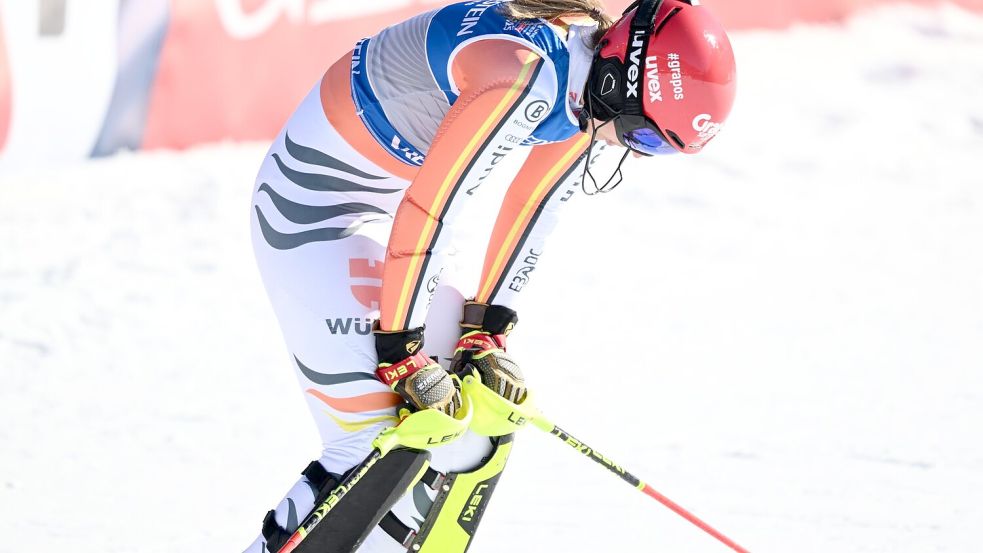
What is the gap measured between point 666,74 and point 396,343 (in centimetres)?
83

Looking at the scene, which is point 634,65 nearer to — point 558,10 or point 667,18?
point 667,18

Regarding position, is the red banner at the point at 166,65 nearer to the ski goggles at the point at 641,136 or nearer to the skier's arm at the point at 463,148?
the skier's arm at the point at 463,148

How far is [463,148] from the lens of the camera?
2.32 meters

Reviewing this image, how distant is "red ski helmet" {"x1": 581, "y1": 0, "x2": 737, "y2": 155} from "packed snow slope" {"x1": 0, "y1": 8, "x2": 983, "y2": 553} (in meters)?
1.41

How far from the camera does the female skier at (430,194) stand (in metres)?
2.32

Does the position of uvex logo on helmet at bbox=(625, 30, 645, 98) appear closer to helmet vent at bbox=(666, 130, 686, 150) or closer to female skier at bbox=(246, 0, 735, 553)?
female skier at bbox=(246, 0, 735, 553)

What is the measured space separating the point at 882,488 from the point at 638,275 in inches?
81.9

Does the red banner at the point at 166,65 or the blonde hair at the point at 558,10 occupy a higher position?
the blonde hair at the point at 558,10

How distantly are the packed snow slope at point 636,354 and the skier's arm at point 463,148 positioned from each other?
1.18 meters

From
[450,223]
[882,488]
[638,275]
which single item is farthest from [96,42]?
[882,488]

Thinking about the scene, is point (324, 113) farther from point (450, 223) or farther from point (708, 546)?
point (708, 546)

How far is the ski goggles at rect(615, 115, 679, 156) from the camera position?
2.36 m

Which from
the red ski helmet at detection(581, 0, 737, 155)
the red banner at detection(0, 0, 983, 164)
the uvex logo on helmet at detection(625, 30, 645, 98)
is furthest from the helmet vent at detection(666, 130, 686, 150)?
the red banner at detection(0, 0, 983, 164)

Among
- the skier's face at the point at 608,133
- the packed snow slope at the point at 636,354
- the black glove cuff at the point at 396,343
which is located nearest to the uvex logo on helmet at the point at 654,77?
the skier's face at the point at 608,133
